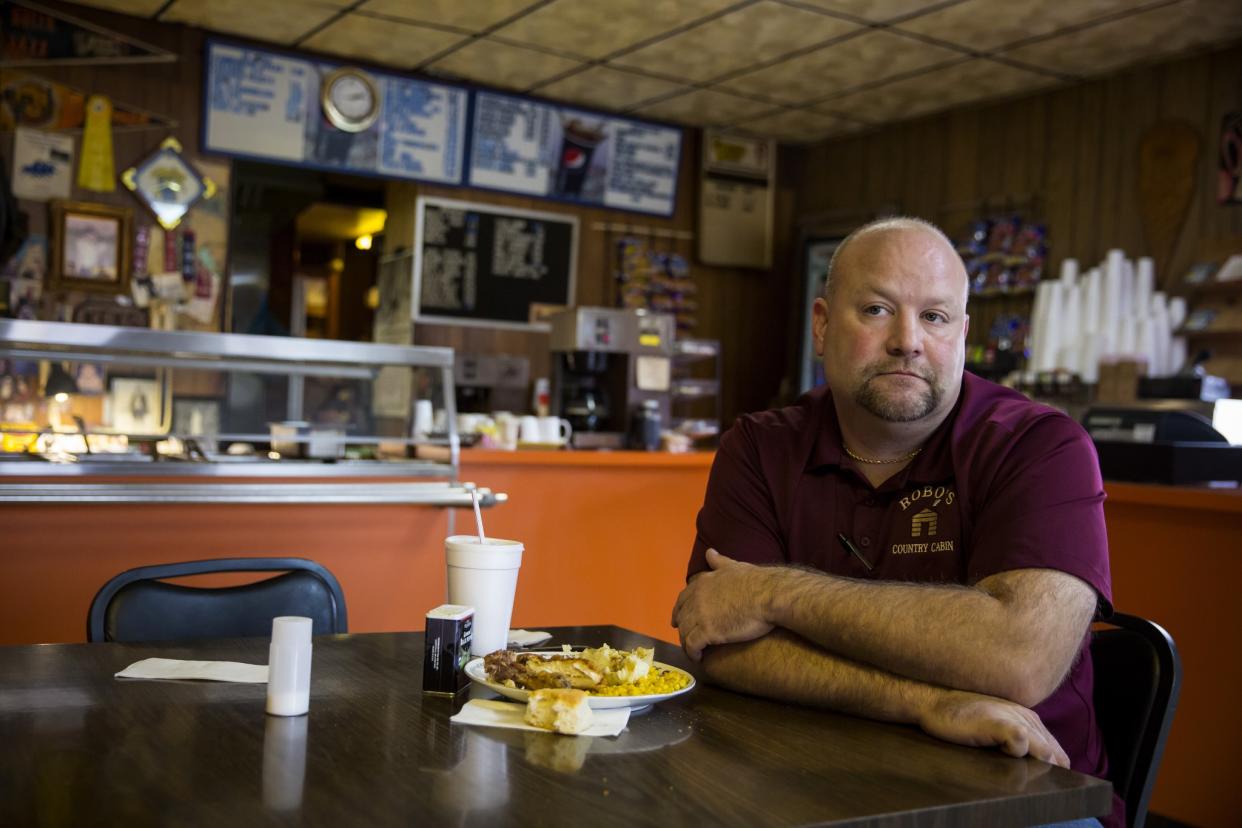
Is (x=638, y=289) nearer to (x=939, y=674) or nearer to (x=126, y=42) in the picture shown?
(x=126, y=42)

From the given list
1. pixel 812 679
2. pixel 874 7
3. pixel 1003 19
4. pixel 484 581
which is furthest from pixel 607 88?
pixel 812 679

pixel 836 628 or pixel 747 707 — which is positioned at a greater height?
pixel 836 628

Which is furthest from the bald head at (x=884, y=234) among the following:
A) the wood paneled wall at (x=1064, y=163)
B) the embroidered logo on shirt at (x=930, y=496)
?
the wood paneled wall at (x=1064, y=163)

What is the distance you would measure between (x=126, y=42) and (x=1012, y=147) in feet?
15.0

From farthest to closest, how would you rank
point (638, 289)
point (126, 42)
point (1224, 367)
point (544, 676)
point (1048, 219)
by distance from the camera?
point (638, 289) → point (1048, 219) → point (126, 42) → point (1224, 367) → point (544, 676)

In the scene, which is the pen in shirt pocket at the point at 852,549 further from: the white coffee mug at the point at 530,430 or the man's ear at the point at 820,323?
the white coffee mug at the point at 530,430

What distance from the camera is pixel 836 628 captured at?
4.75 ft

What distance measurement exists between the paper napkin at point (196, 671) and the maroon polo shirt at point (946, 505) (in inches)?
25.5

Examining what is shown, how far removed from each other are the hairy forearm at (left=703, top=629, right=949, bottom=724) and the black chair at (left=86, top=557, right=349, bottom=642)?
740 millimetres

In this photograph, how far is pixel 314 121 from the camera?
238 inches

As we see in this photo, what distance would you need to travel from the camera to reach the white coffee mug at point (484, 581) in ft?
5.01

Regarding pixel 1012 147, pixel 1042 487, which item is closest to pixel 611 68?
pixel 1012 147

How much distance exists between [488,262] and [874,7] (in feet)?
8.49

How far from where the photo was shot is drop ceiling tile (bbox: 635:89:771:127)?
21.8 ft
